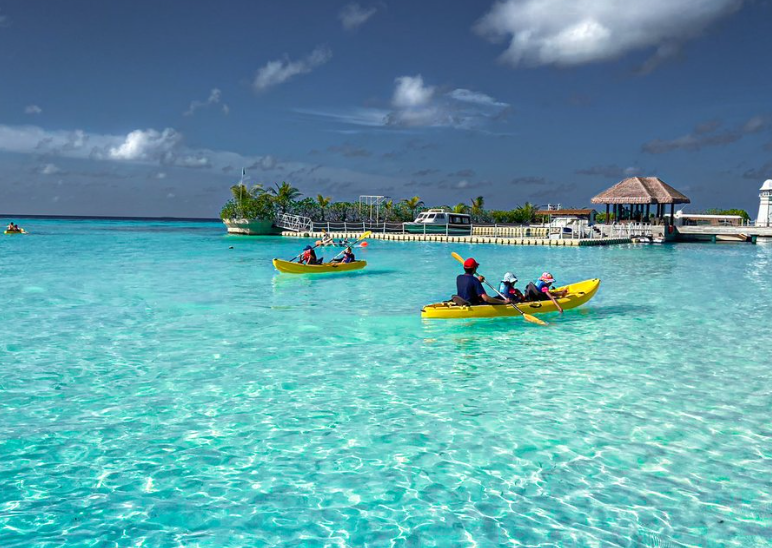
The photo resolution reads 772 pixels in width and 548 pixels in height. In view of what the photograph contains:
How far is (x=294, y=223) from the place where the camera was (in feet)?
226

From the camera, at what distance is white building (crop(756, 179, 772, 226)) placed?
55156 mm

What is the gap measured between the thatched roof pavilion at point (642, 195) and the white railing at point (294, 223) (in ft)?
102

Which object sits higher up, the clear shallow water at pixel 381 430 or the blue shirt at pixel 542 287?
the blue shirt at pixel 542 287

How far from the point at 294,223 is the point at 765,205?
4927 cm

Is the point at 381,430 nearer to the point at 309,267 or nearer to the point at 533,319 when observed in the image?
the point at 533,319

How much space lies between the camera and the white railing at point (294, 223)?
66812 mm

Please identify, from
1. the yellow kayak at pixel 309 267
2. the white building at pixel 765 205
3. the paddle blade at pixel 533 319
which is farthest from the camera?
the white building at pixel 765 205

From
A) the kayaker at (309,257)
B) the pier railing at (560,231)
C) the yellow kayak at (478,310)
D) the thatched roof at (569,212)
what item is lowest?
the yellow kayak at (478,310)

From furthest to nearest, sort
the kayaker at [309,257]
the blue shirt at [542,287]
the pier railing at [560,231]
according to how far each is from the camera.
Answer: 1. the pier railing at [560,231]
2. the kayaker at [309,257]
3. the blue shirt at [542,287]

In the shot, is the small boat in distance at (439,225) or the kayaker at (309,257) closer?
the kayaker at (309,257)

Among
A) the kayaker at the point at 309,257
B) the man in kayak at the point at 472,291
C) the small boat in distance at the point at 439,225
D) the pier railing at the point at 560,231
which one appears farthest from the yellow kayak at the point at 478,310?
the small boat in distance at the point at 439,225

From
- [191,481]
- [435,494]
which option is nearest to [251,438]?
[191,481]

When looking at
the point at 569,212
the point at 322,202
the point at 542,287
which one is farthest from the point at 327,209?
the point at 542,287

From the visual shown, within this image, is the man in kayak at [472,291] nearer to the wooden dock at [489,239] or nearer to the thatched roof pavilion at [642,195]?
the wooden dock at [489,239]
